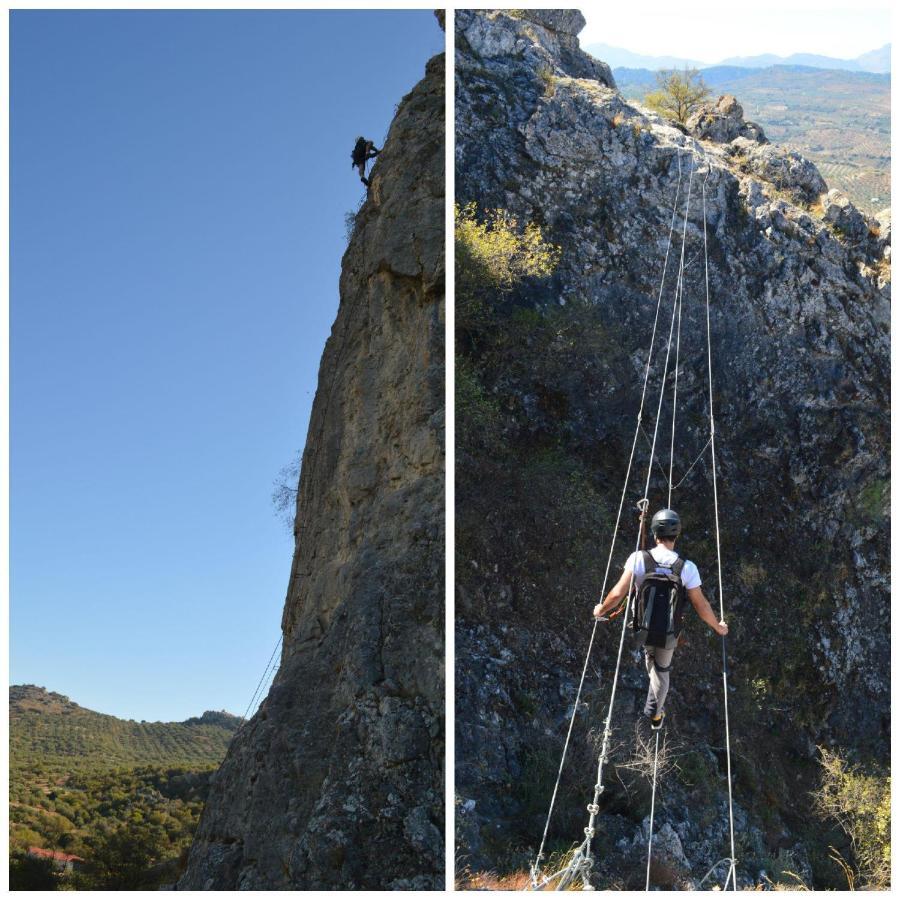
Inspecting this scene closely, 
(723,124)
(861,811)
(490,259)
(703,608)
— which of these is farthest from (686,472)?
(703,608)

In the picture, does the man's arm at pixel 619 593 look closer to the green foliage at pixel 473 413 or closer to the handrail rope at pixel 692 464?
the green foliage at pixel 473 413

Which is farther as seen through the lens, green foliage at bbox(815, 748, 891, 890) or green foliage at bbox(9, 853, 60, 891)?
green foliage at bbox(815, 748, 891, 890)

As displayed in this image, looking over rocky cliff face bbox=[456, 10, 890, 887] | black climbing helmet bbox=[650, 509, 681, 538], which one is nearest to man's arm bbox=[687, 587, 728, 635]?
black climbing helmet bbox=[650, 509, 681, 538]

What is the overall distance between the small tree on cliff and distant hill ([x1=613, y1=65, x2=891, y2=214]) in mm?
473

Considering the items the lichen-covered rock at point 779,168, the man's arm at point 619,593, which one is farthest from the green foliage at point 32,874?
the lichen-covered rock at point 779,168

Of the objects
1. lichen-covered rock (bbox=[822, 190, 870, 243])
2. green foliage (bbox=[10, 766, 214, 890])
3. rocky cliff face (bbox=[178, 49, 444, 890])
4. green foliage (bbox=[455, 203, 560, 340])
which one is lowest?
green foliage (bbox=[10, 766, 214, 890])

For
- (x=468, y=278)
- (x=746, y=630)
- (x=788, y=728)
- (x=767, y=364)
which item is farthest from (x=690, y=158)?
(x=788, y=728)

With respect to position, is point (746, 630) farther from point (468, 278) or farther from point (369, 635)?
point (369, 635)

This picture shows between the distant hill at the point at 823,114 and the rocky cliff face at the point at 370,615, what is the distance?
1079 centimetres

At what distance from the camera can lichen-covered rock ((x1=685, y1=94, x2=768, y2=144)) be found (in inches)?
678

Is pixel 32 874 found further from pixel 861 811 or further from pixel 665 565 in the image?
pixel 861 811

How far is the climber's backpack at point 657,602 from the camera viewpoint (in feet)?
18.9

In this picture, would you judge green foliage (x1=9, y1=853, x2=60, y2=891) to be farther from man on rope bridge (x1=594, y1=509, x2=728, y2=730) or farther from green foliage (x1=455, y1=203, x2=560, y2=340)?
man on rope bridge (x1=594, y1=509, x2=728, y2=730)

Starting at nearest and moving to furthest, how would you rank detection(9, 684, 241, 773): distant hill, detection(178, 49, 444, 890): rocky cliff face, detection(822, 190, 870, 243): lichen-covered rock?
1. detection(178, 49, 444, 890): rocky cliff face
2. detection(9, 684, 241, 773): distant hill
3. detection(822, 190, 870, 243): lichen-covered rock
